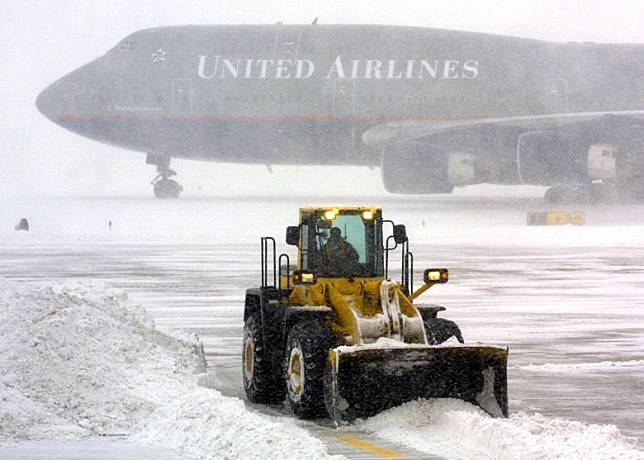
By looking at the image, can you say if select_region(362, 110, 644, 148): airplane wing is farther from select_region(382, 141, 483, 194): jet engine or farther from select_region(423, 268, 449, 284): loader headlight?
select_region(423, 268, 449, 284): loader headlight

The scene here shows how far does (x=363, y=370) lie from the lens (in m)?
9.09

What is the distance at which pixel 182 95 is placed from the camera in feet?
129

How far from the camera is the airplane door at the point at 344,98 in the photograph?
38.5 metres

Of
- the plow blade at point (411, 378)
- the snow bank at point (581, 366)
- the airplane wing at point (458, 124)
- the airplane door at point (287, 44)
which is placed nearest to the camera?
Answer: the plow blade at point (411, 378)

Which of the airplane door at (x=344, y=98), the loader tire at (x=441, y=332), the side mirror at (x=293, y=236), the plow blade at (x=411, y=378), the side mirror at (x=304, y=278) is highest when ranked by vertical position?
the airplane door at (x=344, y=98)

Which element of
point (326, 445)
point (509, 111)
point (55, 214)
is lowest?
point (326, 445)

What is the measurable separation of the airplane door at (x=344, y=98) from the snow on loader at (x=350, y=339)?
90.3 feet

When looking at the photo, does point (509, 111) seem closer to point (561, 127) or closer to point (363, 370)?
point (561, 127)

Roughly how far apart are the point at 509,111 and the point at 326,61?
231 inches

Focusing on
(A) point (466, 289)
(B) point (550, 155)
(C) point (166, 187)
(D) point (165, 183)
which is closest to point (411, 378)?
(A) point (466, 289)

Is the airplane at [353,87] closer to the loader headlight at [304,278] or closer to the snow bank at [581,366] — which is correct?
the snow bank at [581,366]

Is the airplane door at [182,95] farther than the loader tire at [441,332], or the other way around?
the airplane door at [182,95]

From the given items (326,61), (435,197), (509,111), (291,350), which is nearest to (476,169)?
(509,111)

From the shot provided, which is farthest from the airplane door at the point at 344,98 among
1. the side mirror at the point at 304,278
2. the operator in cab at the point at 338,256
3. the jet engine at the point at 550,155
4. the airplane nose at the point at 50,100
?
the side mirror at the point at 304,278
